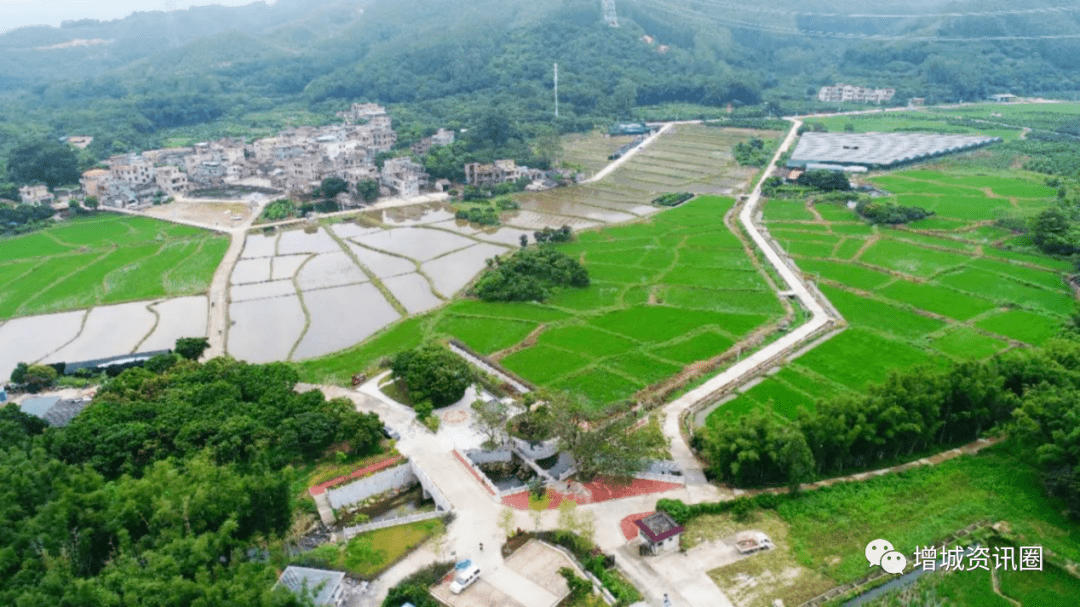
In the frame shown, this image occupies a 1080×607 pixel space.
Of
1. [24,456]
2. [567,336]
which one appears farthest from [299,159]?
[24,456]

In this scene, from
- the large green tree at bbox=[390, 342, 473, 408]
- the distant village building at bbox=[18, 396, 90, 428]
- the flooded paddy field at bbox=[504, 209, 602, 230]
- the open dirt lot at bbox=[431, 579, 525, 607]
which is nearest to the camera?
the open dirt lot at bbox=[431, 579, 525, 607]

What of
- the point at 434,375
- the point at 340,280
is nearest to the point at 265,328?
the point at 340,280

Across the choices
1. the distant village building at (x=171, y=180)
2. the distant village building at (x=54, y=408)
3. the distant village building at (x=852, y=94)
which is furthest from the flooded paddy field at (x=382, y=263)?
the distant village building at (x=852, y=94)

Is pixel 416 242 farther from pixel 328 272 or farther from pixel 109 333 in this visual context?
pixel 109 333

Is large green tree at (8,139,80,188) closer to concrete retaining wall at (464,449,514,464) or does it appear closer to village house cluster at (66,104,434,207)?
village house cluster at (66,104,434,207)

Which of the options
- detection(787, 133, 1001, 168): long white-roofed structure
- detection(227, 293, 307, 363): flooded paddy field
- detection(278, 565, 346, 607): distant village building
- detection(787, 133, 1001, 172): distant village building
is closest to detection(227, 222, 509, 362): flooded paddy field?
detection(227, 293, 307, 363): flooded paddy field

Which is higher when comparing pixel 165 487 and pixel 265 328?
pixel 165 487
